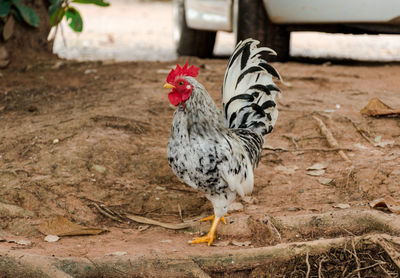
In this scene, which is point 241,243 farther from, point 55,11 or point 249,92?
point 55,11

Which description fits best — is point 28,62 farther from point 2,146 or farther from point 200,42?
point 200,42

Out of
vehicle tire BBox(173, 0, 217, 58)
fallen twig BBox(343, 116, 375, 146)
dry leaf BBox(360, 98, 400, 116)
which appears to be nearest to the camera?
fallen twig BBox(343, 116, 375, 146)

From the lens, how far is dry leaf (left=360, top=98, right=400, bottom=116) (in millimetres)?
4527

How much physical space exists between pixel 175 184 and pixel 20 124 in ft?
4.57

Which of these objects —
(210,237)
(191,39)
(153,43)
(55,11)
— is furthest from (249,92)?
(153,43)

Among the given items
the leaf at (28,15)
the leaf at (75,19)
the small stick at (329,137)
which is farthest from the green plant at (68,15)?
the small stick at (329,137)

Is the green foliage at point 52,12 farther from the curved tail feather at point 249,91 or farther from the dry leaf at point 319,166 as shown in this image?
the dry leaf at point 319,166

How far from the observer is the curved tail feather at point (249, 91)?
12.4 ft

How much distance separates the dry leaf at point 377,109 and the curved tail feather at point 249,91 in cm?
117

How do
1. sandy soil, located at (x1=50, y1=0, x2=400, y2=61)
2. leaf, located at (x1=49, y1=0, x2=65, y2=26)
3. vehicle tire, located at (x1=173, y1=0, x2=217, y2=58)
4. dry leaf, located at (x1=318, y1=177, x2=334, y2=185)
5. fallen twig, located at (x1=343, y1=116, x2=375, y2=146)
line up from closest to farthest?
dry leaf, located at (x1=318, y1=177, x2=334, y2=185), fallen twig, located at (x1=343, y1=116, x2=375, y2=146), leaf, located at (x1=49, y1=0, x2=65, y2=26), vehicle tire, located at (x1=173, y1=0, x2=217, y2=58), sandy soil, located at (x1=50, y1=0, x2=400, y2=61)

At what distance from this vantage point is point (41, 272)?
8.95 ft

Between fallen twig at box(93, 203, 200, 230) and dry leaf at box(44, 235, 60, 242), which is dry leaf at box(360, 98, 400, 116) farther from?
dry leaf at box(44, 235, 60, 242)

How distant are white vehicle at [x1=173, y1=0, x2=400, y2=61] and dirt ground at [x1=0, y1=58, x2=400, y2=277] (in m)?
0.65

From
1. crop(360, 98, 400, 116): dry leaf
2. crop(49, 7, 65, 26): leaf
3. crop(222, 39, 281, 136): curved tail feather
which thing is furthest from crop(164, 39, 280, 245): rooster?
crop(49, 7, 65, 26): leaf
